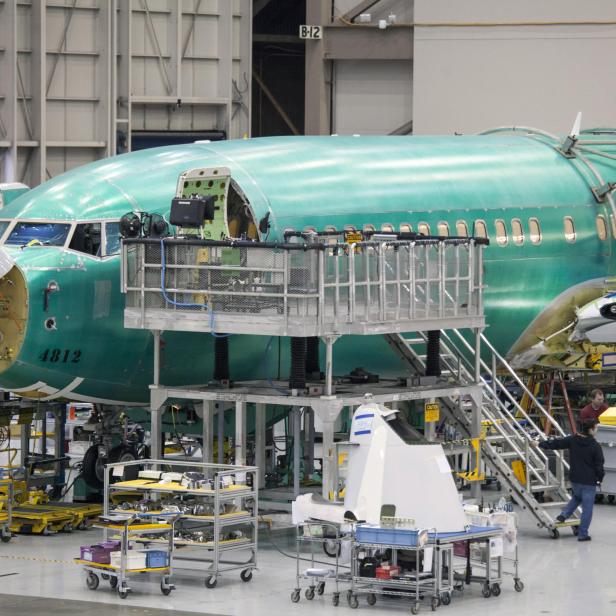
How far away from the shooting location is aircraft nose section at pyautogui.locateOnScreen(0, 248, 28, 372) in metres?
22.8

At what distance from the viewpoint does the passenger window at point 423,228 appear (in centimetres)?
2633

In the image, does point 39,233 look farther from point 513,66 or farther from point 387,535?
point 513,66

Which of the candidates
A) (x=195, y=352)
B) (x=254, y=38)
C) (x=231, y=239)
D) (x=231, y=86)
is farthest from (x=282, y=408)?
(x=254, y=38)

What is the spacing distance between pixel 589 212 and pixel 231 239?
366 inches

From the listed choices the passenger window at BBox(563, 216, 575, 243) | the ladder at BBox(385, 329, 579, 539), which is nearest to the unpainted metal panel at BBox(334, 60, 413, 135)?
the passenger window at BBox(563, 216, 575, 243)

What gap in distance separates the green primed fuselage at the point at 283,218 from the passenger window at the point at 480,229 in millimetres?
72

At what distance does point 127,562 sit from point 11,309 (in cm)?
469

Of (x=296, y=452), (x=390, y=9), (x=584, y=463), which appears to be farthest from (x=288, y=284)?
(x=390, y=9)

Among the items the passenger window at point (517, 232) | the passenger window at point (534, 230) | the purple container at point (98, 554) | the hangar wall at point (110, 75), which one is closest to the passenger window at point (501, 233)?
the passenger window at point (517, 232)

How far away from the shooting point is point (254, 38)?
49906 mm

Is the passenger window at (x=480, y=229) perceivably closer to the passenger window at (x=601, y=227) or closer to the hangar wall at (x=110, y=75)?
the passenger window at (x=601, y=227)

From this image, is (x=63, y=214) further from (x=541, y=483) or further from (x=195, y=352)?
(x=541, y=483)

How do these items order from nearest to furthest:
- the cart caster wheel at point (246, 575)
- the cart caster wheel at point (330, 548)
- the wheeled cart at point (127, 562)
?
the wheeled cart at point (127, 562) < the cart caster wheel at point (246, 575) < the cart caster wheel at point (330, 548)

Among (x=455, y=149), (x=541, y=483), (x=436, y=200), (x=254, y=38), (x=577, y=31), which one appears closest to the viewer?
(x=541, y=483)
